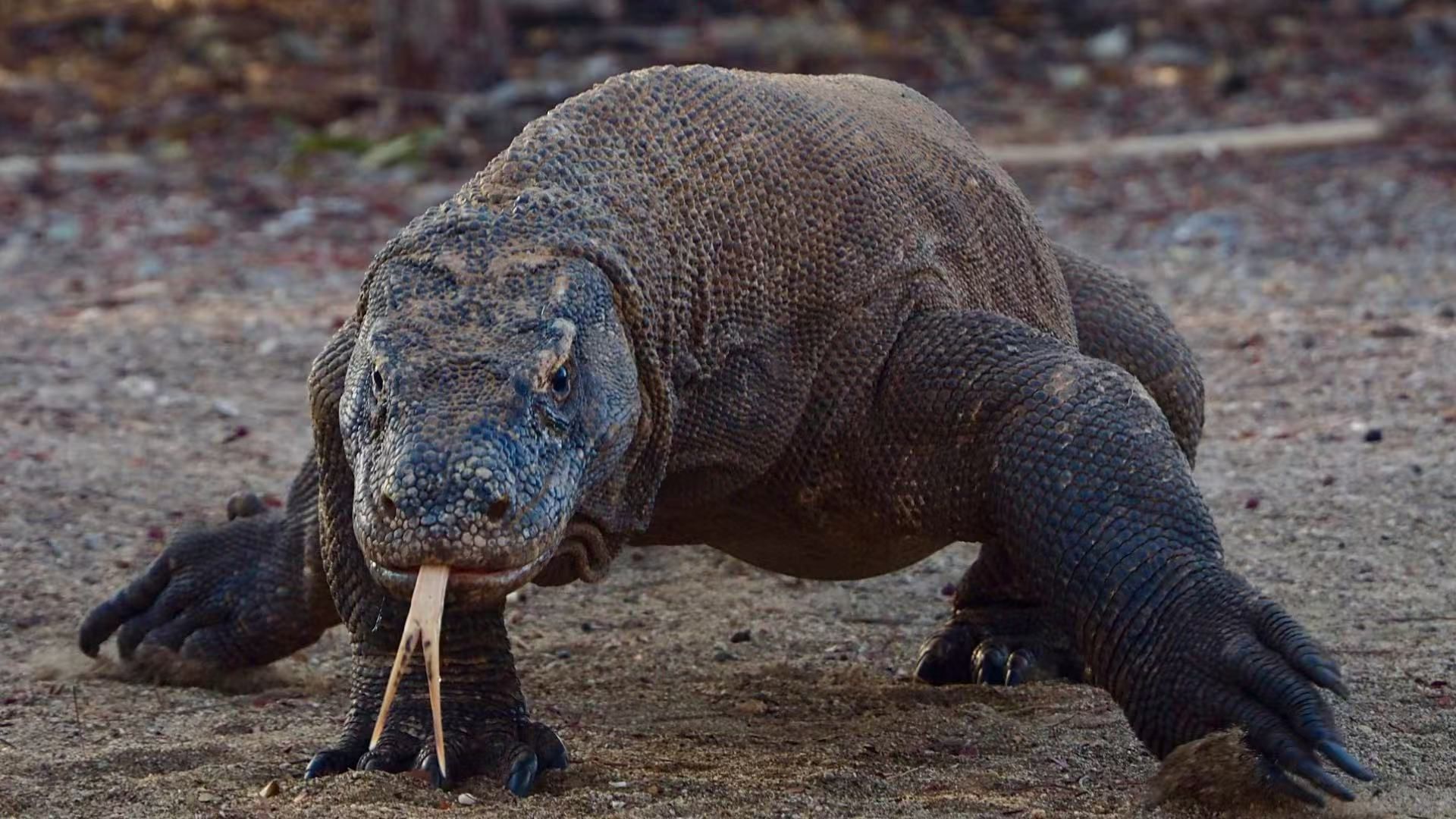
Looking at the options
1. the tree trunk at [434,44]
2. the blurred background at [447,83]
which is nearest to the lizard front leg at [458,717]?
the blurred background at [447,83]

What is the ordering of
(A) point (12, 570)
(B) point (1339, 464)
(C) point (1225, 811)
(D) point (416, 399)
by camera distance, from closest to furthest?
(D) point (416, 399)
(C) point (1225, 811)
(A) point (12, 570)
(B) point (1339, 464)

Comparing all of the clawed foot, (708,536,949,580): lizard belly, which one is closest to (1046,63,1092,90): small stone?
(708,536,949,580): lizard belly

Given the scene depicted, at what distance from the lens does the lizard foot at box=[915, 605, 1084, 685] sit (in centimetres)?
413

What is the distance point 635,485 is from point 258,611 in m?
1.36

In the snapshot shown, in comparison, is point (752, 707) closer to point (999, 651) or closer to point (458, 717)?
point (999, 651)

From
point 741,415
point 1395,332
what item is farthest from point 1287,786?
point 1395,332

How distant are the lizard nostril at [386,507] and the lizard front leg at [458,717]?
62 cm

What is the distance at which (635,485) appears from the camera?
3262 millimetres

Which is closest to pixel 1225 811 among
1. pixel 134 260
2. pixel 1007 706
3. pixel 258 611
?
pixel 1007 706

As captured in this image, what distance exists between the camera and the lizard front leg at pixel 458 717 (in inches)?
127

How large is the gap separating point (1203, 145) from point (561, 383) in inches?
353

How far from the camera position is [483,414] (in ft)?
8.87

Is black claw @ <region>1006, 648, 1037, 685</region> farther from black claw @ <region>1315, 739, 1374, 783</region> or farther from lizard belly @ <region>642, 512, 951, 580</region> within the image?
black claw @ <region>1315, 739, 1374, 783</region>

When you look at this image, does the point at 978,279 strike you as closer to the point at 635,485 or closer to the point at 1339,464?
the point at 635,485
